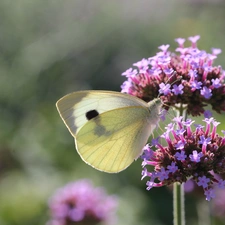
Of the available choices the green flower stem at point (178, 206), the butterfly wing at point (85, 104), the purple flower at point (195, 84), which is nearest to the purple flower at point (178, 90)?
the purple flower at point (195, 84)

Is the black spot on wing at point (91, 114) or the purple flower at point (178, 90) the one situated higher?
the purple flower at point (178, 90)

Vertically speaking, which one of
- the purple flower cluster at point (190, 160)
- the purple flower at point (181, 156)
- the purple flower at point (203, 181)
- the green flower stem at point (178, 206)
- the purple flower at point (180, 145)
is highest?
the purple flower at point (180, 145)

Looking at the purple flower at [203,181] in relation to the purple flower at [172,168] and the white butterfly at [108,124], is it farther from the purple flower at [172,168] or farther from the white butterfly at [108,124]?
the white butterfly at [108,124]

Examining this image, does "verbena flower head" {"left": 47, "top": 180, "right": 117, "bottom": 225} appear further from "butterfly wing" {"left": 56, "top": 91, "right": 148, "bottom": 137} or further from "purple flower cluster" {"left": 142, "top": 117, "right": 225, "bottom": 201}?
"purple flower cluster" {"left": 142, "top": 117, "right": 225, "bottom": 201}

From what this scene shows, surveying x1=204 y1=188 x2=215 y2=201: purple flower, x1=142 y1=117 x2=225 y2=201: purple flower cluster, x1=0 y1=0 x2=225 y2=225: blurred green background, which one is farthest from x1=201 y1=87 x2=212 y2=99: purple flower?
x1=0 y1=0 x2=225 y2=225: blurred green background

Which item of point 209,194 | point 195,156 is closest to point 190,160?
point 195,156

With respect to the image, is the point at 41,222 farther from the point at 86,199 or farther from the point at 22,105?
the point at 22,105
